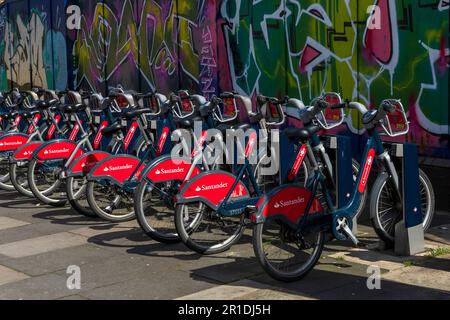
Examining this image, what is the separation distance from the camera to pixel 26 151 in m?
8.52

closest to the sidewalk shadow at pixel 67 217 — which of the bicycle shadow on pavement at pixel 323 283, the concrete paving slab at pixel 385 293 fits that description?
the bicycle shadow on pavement at pixel 323 283

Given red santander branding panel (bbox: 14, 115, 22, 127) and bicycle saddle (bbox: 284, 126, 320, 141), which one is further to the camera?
red santander branding panel (bbox: 14, 115, 22, 127)

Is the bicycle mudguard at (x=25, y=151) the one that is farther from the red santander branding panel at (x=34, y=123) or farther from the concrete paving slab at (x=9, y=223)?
the concrete paving slab at (x=9, y=223)

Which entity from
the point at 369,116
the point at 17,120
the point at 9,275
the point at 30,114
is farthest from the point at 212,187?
the point at 17,120

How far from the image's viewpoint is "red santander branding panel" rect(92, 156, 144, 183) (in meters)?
6.91

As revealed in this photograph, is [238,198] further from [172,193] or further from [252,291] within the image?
[252,291]

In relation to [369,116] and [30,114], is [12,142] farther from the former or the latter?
[369,116]

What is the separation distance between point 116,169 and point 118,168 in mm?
23

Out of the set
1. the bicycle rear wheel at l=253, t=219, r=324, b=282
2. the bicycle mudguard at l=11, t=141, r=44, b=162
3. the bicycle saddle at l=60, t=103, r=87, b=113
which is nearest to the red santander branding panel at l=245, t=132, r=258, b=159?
the bicycle rear wheel at l=253, t=219, r=324, b=282

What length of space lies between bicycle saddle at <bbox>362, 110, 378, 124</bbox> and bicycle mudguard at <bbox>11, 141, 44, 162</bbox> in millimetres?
4293

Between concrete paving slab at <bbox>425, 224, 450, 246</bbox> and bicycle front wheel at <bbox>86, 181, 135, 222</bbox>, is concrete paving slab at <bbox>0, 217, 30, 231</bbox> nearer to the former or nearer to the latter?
bicycle front wheel at <bbox>86, 181, 135, 222</bbox>

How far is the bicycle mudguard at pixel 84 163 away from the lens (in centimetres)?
726
